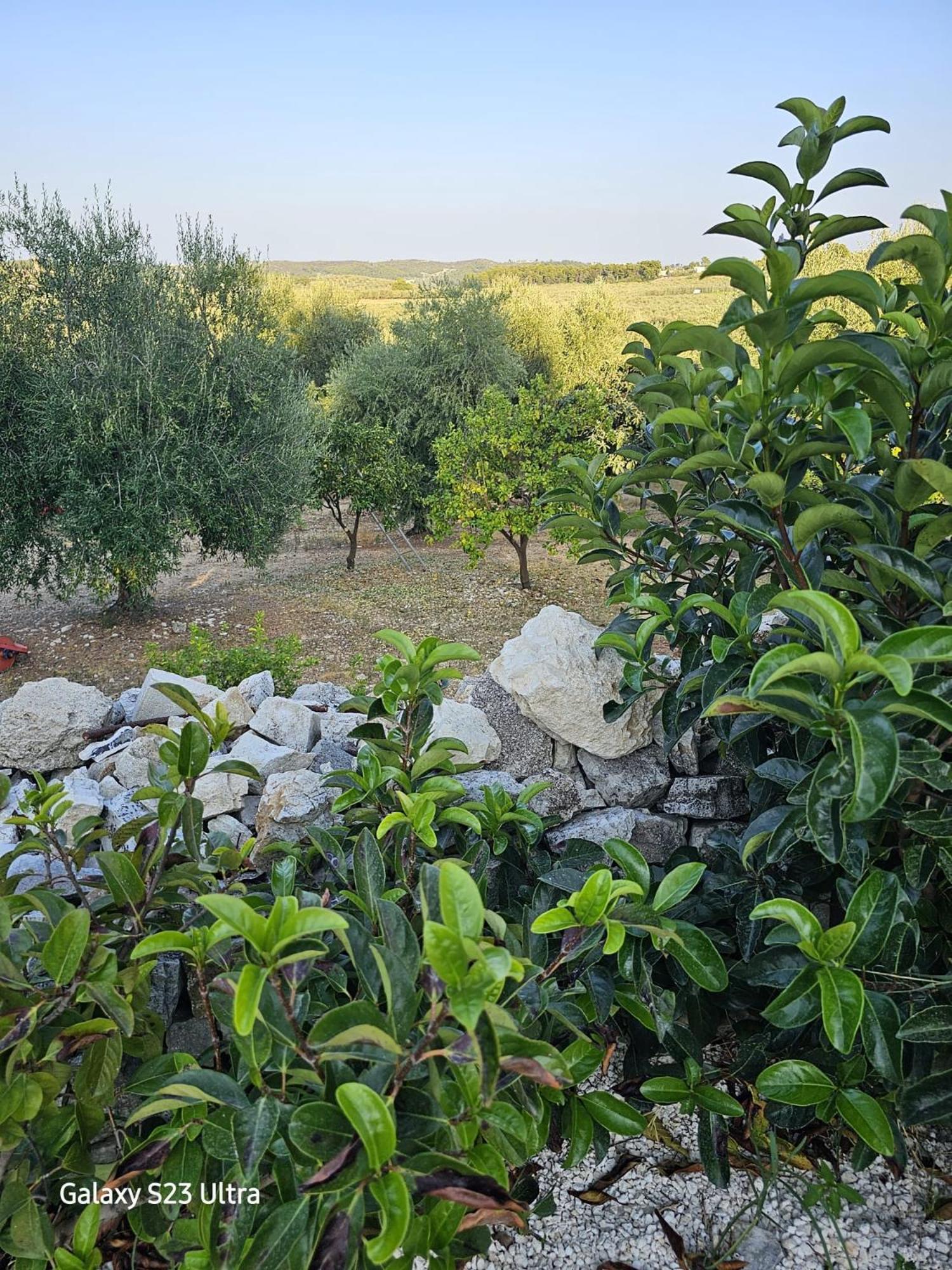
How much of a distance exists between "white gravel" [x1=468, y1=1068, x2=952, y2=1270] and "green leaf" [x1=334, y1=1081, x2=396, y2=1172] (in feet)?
2.88

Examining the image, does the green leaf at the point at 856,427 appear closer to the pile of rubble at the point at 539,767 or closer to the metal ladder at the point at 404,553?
the pile of rubble at the point at 539,767

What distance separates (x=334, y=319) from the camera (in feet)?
66.8

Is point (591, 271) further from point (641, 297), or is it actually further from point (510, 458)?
point (510, 458)

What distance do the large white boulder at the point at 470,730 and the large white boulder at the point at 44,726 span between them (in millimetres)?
1874

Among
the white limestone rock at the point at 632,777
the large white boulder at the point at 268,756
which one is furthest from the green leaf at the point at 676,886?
the large white boulder at the point at 268,756

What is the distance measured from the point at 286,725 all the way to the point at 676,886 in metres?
1.82

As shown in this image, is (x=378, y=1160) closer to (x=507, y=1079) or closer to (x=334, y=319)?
(x=507, y=1079)

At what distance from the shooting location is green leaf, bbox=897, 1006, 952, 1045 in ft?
3.90

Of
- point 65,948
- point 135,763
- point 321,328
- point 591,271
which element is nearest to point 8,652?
point 135,763

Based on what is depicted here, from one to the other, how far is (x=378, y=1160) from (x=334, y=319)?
21473 mm

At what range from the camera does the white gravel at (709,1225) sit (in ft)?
4.96

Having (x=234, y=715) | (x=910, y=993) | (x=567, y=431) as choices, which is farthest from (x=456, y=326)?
(x=910, y=993)

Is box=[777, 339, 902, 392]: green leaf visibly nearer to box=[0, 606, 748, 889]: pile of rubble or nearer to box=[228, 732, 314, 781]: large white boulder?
box=[0, 606, 748, 889]: pile of rubble

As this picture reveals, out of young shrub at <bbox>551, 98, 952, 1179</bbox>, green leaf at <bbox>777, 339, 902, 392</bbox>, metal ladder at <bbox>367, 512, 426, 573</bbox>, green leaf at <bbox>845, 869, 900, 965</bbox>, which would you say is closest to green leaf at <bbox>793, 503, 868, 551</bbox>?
young shrub at <bbox>551, 98, 952, 1179</bbox>
